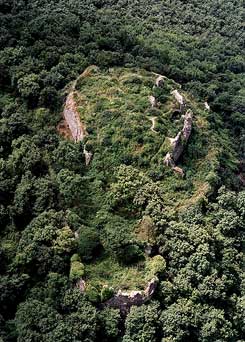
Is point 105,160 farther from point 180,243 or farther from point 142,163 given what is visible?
point 180,243

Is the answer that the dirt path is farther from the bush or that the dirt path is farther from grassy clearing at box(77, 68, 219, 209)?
the bush

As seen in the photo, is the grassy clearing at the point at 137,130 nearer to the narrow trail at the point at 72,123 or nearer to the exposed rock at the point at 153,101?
the exposed rock at the point at 153,101

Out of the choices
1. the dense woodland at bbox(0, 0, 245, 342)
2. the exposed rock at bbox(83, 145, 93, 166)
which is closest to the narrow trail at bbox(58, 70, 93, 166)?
the dense woodland at bbox(0, 0, 245, 342)

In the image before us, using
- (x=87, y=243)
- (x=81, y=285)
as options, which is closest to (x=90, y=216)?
(x=87, y=243)

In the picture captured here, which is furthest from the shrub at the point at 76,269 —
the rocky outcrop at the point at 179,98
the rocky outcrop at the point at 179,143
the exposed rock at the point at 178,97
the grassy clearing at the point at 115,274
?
the exposed rock at the point at 178,97

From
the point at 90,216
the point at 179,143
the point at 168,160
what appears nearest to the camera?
the point at 90,216

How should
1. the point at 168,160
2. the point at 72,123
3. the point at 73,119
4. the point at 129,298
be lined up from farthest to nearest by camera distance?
the point at 72,123
the point at 73,119
the point at 168,160
the point at 129,298

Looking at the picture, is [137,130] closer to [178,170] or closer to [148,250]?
[178,170]
